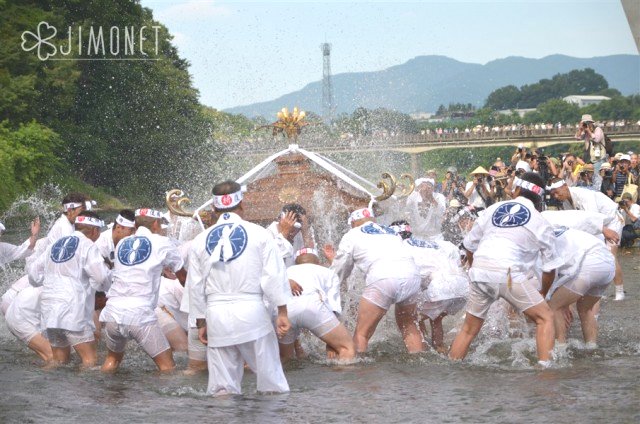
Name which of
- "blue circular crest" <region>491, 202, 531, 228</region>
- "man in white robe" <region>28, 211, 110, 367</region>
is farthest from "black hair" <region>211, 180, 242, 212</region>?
"blue circular crest" <region>491, 202, 531, 228</region>

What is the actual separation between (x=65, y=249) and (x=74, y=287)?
0.37 m

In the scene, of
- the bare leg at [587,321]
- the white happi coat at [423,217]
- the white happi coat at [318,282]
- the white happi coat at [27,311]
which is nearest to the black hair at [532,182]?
the bare leg at [587,321]

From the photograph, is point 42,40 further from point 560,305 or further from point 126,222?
point 560,305

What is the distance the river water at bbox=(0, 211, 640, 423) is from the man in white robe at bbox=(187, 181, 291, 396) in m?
0.33

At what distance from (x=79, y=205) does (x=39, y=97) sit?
3867 cm

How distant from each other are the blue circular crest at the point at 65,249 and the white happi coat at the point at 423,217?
642 centimetres

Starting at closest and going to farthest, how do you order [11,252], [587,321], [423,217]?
1. [587,321]
2. [11,252]
3. [423,217]

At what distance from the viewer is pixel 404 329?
1175 cm

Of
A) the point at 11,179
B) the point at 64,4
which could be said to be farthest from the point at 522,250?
the point at 64,4

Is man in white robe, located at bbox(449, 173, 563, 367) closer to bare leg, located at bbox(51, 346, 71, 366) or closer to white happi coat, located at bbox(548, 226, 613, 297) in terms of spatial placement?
white happi coat, located at bbox(548, 226, 613, 297)

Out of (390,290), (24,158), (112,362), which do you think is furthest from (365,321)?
(24,158)

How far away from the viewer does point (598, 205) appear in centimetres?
1305

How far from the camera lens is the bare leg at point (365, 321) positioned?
37.1 ft

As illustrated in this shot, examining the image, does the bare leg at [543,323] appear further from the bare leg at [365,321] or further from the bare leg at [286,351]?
the bare leg at [286,351]
